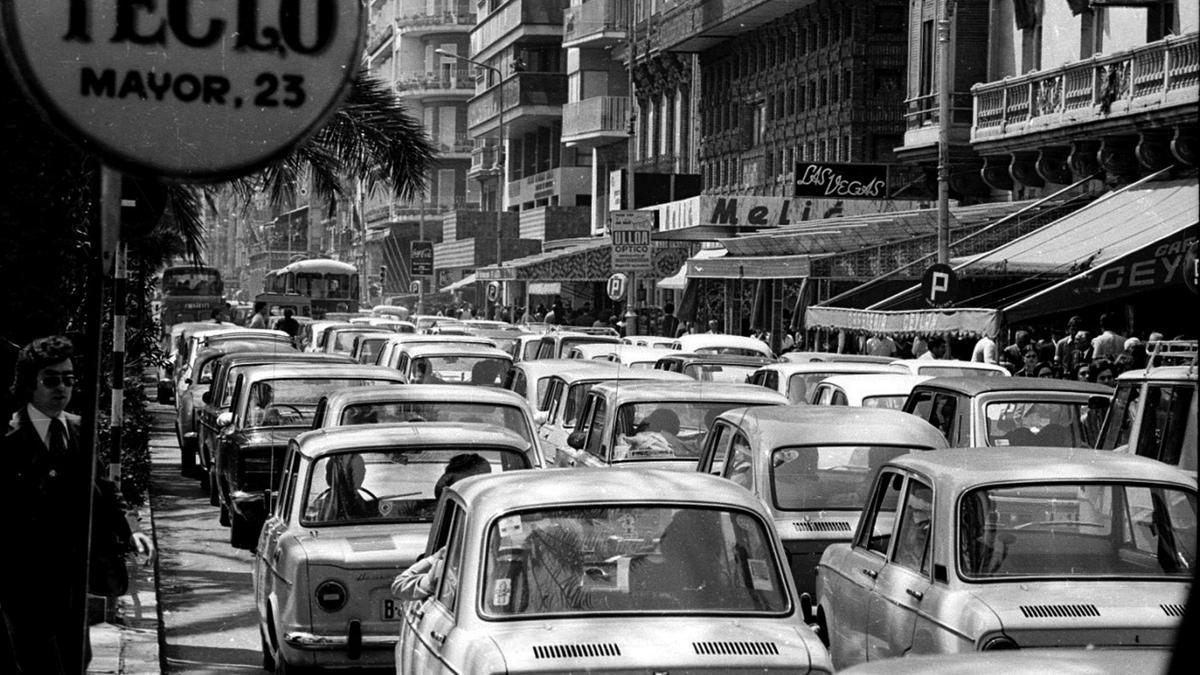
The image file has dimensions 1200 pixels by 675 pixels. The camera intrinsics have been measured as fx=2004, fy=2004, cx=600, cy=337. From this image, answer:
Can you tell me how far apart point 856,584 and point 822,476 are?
2.84m

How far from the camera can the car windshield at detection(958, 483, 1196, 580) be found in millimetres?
8070

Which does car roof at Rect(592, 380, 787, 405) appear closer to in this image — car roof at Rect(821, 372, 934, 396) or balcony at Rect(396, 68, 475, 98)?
car roof at Rect(821, 372, 934, 396)

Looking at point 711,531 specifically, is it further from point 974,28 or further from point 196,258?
point 974,28

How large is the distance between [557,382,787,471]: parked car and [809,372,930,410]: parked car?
1551 mm

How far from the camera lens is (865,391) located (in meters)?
16.3

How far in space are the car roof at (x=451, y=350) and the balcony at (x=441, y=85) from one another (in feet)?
286

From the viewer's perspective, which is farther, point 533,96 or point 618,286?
point 533,96

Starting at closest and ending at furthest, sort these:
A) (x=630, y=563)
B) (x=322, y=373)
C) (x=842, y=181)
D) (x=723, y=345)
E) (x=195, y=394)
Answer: (x=630, y=563)
(x=322, y=373)
(x=195, y=394)
(x=723, y=345)
(x=842, y=181)

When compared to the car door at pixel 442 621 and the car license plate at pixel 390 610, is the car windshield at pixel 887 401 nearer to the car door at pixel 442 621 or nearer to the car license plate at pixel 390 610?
the car license plate at pixel 390 610

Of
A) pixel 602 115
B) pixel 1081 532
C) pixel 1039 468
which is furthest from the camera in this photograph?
pixel 602 115

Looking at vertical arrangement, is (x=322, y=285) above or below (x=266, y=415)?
above

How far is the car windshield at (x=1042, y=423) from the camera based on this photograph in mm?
14430

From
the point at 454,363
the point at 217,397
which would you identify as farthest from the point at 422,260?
the point at 217,397

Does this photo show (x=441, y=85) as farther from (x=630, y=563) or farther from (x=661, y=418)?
(x=630, y=563)
